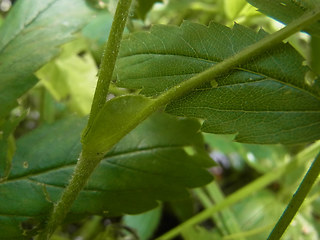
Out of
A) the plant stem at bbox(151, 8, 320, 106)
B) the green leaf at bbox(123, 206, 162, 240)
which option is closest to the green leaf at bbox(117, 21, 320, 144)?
the plant stem at bbox(151, 8, 320, 106)

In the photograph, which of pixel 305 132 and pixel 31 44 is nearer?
pixel 305 132

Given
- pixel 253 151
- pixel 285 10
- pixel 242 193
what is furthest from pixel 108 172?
pixel 253 151

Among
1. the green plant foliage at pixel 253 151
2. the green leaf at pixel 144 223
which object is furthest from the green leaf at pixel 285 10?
the green leaf at pixel 144 223

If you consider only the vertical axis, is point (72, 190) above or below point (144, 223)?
above

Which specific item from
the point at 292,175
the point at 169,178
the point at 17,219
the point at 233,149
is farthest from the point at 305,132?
the point at 292,175

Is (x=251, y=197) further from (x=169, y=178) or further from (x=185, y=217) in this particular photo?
(x=169, y=178)

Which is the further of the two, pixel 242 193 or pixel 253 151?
pixel 253 151

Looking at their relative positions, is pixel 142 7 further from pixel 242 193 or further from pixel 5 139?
pixel 242 193

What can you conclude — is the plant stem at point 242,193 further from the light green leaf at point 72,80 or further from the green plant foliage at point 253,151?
the light green leaf at point 72,80
